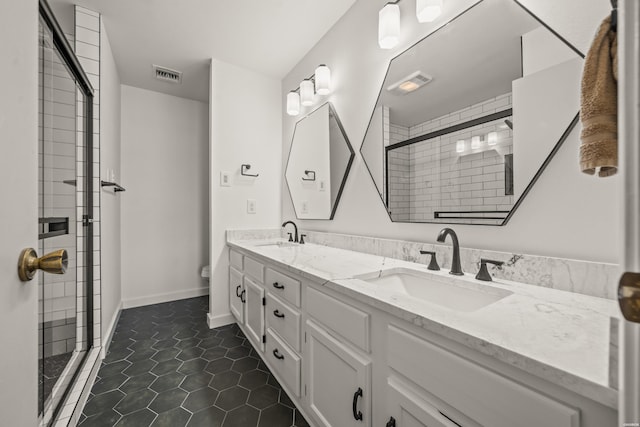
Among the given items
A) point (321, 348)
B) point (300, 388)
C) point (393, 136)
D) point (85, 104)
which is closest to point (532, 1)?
point (393, 136)

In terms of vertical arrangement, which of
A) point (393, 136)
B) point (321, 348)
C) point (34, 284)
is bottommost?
point (321, 348)

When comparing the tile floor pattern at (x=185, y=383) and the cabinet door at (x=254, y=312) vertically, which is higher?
the cabinet door at (x=254, y=312)

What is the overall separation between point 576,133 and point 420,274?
734 mm

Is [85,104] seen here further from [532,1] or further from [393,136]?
[532,1]

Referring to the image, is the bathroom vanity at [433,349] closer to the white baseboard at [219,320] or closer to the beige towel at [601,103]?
the beige towel at [601,103]

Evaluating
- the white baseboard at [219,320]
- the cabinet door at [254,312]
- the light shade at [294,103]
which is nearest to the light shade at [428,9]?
the light shade at [294,103]

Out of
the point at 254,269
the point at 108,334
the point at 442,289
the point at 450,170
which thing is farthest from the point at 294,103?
the point at 108,334

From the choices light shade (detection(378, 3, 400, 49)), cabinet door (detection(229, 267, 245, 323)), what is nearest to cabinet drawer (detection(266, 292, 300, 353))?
cabinet door (detection(229, 267, 245, 323))

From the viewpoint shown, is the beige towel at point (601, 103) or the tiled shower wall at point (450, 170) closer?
the beige towel at point (601, 103)

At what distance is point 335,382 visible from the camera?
104 cm

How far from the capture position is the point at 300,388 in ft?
4.24

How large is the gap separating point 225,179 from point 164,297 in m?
1.72

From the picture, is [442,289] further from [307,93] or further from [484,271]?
[307,93]

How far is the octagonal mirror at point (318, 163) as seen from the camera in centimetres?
200
